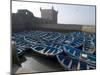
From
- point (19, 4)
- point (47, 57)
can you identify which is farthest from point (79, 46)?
point (19, 4)

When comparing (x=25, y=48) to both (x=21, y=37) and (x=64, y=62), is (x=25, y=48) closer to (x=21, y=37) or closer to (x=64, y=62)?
(x=21, y=37)

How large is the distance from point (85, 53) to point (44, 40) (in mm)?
569

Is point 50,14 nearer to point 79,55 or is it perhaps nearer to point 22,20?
point 22,20

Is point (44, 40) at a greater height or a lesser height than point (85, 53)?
greater

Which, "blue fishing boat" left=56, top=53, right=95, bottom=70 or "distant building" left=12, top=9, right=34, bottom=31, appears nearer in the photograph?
"distant building" left=12, top=9, right=34, bottom=31

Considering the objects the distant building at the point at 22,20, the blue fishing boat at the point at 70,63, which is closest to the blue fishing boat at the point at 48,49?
the blue fishing boat at the point at 70,63

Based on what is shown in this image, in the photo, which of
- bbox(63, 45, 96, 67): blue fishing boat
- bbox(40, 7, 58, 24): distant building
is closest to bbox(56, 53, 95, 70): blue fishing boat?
bbox(63, 45, 96, 67): blue fishing boat

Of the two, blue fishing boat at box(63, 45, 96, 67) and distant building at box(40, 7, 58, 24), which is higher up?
distant building at box(40, 7, 58, 24)

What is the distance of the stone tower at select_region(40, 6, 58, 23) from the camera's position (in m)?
2.24

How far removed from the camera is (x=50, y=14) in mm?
2275

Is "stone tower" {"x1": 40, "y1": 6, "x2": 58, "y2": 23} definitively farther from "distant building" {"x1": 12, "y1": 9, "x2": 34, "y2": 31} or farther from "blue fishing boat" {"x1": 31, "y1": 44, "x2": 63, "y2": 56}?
"blue fishing boat" {"x1": 31, "y1": 44, "x2": 63, "y2": 56}

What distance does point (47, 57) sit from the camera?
7.43 ft

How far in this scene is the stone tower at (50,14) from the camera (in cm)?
224

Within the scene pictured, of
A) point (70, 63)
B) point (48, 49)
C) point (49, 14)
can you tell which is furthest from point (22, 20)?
point (70, 63)
